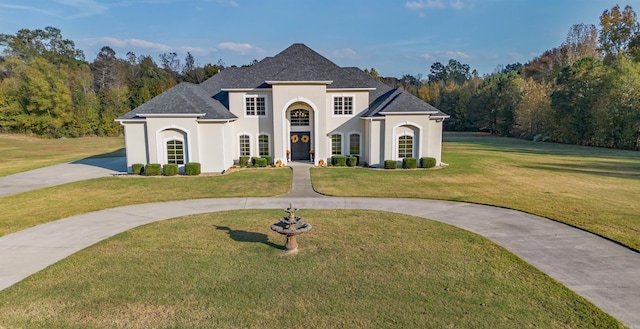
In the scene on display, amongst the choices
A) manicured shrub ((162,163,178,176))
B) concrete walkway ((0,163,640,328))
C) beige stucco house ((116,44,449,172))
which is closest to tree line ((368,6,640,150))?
beige stucco house ((116,44,449,172))

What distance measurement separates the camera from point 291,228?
30.3 ft

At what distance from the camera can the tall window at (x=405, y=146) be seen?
24672 mm

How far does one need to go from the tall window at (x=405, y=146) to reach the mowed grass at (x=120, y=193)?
8458 millimetres

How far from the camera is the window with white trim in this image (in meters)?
26.4

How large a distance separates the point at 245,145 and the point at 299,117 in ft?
15.3

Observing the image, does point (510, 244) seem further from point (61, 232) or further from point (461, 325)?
point (61, 232)

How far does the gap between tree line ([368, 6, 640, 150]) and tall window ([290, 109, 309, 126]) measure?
35.8 metres

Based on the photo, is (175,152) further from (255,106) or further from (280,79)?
(280,79)

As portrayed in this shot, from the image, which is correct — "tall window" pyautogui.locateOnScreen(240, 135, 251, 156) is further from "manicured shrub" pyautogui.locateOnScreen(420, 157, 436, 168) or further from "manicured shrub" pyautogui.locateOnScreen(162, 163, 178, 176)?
"manicured shrub" pyautogui.locateOnScreen(420, 157, 436, 168)

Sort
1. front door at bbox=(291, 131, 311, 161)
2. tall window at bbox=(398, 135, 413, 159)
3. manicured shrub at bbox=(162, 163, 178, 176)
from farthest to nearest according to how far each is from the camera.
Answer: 1. front door at bbox=(291, 131, 311, 161)
2. tall window at bbox=(398, 135, 413, 159)
3. manicured shrub at bbox=(162, 163, 178, 176)

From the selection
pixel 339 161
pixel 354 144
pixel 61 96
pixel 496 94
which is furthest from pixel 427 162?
pixel 61 96

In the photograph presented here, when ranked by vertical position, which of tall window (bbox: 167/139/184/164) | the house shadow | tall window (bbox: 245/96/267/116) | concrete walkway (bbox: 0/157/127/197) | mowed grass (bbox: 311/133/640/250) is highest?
tall window (bbox: 245/96/267/116)

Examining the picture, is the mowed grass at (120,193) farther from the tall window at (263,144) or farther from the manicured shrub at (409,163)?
the manicured shrub at (409,163)

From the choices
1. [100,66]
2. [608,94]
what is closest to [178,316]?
[608,94]
